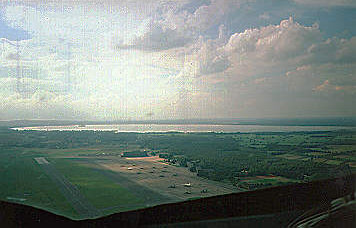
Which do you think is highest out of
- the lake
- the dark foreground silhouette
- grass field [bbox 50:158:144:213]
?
the lake

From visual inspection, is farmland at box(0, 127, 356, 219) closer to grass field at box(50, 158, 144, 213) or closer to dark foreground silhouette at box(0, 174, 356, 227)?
grass field at box(50, 158, 144, 213)

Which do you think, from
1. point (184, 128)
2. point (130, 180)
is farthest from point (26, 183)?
point (184, 128)

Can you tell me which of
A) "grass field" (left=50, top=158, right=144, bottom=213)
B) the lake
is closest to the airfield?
"grass field" (left=50, top=158, right=144, bottom=213)

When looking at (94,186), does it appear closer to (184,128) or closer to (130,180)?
(130,180)

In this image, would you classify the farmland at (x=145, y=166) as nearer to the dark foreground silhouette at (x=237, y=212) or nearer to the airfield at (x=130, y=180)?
the airfield at (x=130, y=180)

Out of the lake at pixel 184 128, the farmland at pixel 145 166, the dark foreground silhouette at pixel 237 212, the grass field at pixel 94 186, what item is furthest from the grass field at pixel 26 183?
the dark foreground silhouette at pixel 237 212
